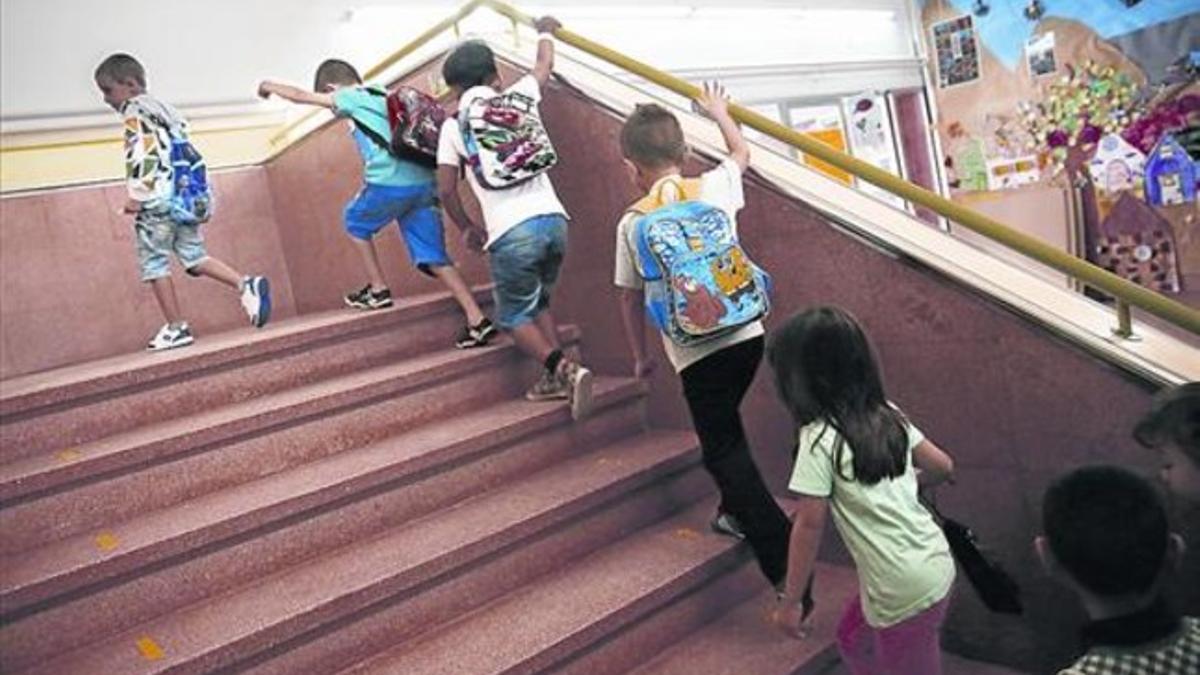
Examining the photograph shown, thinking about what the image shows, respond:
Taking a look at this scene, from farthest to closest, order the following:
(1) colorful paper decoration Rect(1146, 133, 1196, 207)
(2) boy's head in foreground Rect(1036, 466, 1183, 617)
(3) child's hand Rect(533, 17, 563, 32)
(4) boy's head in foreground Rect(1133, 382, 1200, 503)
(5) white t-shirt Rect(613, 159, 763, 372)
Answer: (1) colorful paper decoration Rect(1146, 133, 1196, 207), (3) child's hand Rect(533, 17, 563, 32), (5) white t-shirt Rect(613, 159, 763, 372), (4) boy's head in foreground Rect(1133, 382, 1200, 503), (2) boy's head in foreground Rect(1036, 466, 1183, 617)

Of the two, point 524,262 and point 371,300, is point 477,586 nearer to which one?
point 524,262

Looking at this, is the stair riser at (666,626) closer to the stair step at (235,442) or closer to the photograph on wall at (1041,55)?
the stair step at (235,442)

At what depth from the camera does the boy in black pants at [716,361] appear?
2.76 meters

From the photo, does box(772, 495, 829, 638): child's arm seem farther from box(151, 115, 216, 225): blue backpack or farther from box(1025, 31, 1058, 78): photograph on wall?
box(1025, 31, 1058, 78): photograph on wall

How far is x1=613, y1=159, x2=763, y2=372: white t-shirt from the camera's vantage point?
2.75m

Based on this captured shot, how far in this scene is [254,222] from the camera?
233 inches

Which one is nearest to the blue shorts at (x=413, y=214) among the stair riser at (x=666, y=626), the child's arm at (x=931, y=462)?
the stair riser at (x=666, y=626)

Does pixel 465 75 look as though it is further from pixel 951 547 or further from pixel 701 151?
pixel 951 547

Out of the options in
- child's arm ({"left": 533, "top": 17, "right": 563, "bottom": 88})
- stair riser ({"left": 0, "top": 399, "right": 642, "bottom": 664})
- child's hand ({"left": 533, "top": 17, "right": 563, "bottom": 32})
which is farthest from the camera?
child's hand ({"left": 533, "top": 17, "right": 563, "bottom": 32})

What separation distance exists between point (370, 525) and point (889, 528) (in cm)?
169

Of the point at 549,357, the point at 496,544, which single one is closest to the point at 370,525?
the point at 496,544

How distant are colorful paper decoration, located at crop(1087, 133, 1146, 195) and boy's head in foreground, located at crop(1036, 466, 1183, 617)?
7.26m

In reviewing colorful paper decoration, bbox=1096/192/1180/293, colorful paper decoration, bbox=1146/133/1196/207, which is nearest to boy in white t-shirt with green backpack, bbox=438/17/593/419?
colorful paper decoration, bbox=1096/192/1180/293

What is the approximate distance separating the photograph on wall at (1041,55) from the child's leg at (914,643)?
8324mm
